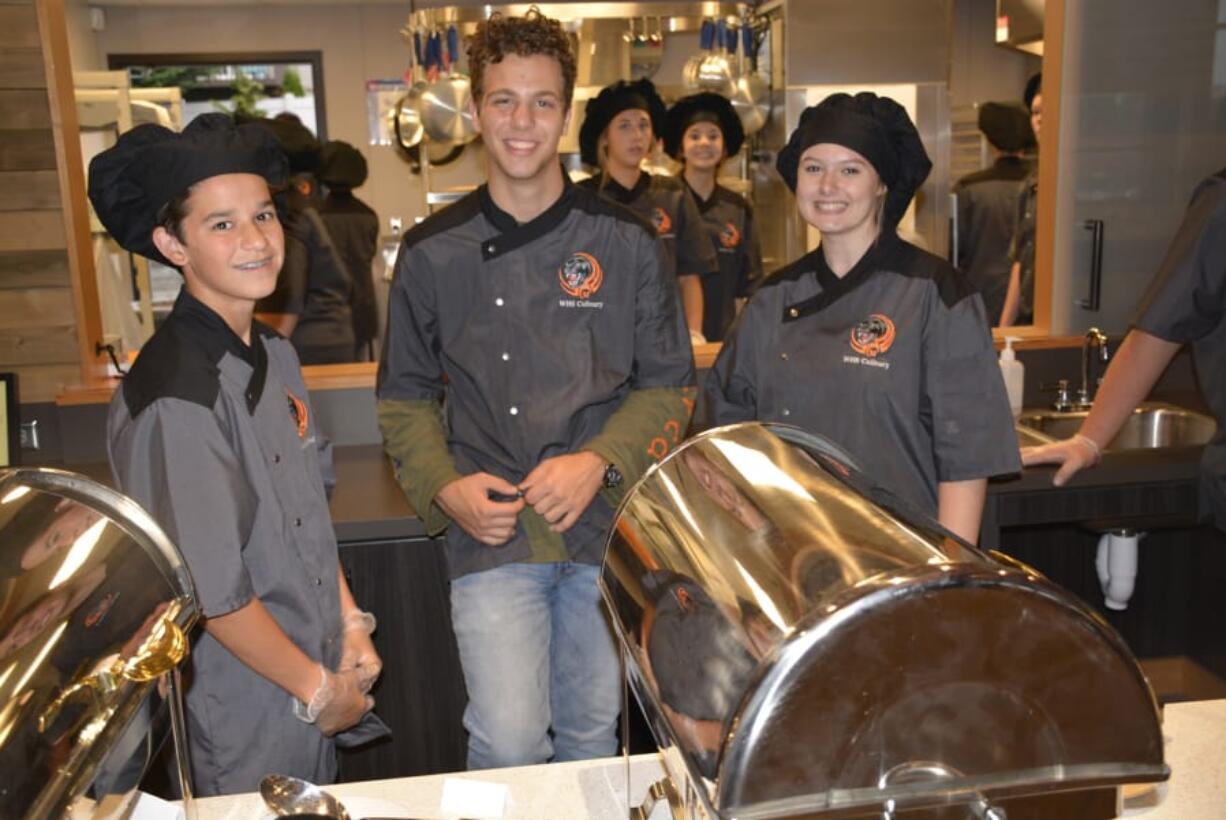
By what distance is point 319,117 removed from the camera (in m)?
7.18

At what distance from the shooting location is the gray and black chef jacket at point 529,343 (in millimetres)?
1795

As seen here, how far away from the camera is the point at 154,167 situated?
1.42m

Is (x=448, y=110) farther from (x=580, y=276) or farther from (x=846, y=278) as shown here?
(x=846, y=278)

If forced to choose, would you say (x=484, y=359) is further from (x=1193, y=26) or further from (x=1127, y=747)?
(x=1193, y=26)

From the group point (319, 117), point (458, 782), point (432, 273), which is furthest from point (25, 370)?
point (319, 117)

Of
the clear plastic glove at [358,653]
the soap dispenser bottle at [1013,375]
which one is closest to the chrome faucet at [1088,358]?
the soap dispenser bottle at [1013,375]

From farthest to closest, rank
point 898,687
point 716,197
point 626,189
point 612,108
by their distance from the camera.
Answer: point 716,197 → point 626,189 → point 612,108 → point 898,687

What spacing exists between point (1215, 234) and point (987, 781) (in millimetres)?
1503

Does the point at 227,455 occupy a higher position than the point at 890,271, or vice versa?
the point at 890,271

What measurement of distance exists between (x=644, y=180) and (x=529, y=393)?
7.58ft

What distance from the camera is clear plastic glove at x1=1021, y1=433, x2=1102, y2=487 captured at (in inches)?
87.3

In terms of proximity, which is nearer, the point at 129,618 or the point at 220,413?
the point at 129,618

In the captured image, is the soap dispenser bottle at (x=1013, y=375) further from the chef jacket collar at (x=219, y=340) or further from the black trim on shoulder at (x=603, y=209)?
the chef jacket collar at (x=219, y=340)

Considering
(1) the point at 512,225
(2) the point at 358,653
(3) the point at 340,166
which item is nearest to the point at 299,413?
(2) the point at 358,653
